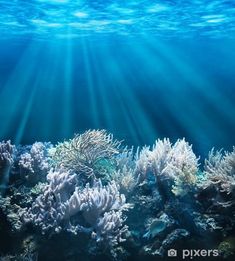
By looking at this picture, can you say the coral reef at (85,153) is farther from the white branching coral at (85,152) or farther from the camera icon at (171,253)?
the camera icon at (171,253)

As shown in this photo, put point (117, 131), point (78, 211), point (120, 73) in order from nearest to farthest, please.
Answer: point (78, 211) < point (117, 131) < point (120, 73)

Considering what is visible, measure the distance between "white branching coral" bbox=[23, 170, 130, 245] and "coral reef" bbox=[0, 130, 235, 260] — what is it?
0.06 ft

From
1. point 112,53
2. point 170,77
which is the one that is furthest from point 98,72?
point 170,77

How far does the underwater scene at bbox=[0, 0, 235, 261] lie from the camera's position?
5.66 meters

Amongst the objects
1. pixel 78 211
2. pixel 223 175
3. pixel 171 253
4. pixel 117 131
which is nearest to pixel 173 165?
pixel 223 175

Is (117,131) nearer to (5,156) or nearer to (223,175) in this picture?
(5,156)

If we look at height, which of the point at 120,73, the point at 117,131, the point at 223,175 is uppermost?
the point at 223,175

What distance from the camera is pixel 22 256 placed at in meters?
5.54

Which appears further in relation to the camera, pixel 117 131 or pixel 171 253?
pixel 117 131

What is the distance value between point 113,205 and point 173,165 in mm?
1572

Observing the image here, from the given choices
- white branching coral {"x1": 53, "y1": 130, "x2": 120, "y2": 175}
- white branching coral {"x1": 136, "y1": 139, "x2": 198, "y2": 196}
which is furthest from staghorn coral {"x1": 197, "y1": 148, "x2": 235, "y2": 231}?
white branching coral {"x1": 53, "y1": 130, "x2": 120, "y2": 175}

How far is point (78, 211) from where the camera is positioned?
5.75 meters

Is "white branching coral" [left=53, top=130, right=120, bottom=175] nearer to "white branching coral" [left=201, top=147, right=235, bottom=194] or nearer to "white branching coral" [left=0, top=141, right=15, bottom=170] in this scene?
"white branching coral" [left=0, top=141, right=15, bottom=170]

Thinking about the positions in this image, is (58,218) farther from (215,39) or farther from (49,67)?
(49,67)
